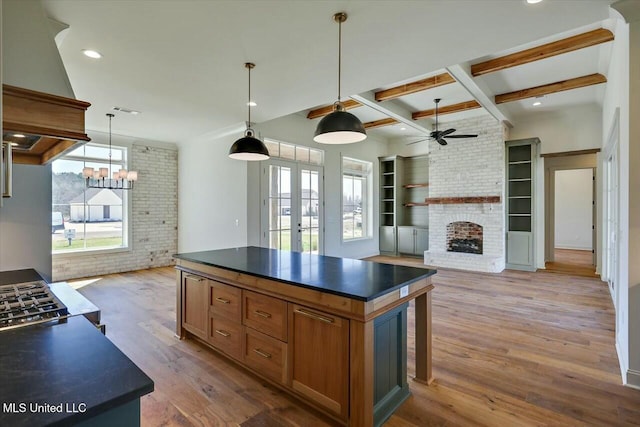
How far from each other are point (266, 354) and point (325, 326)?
26.6 inches

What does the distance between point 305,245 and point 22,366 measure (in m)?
5.83

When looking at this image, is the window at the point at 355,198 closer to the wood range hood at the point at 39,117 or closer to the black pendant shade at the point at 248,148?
the black pendant shade at the point at 248,148

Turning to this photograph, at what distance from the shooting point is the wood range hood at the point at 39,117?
131 cm

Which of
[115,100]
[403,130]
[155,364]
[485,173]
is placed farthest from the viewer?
[403,130]

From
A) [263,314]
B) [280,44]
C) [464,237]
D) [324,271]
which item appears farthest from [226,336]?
[464,237]

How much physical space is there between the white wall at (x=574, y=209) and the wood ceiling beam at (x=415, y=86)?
712 cm

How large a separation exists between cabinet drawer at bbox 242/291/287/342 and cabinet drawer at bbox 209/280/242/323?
0.10m

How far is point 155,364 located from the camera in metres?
2.77

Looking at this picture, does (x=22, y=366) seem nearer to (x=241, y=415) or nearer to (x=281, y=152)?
(x=241, y=415)

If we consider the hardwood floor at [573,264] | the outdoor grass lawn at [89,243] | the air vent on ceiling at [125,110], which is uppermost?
the air vent on ceiling at [125,110]

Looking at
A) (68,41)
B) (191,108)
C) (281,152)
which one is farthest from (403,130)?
(68,41)

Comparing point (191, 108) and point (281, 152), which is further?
point (281, 152)

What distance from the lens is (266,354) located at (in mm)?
2336

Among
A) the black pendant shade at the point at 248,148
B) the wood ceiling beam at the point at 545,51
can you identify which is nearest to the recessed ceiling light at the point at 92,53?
the black pendant shade at the point at 248,148
